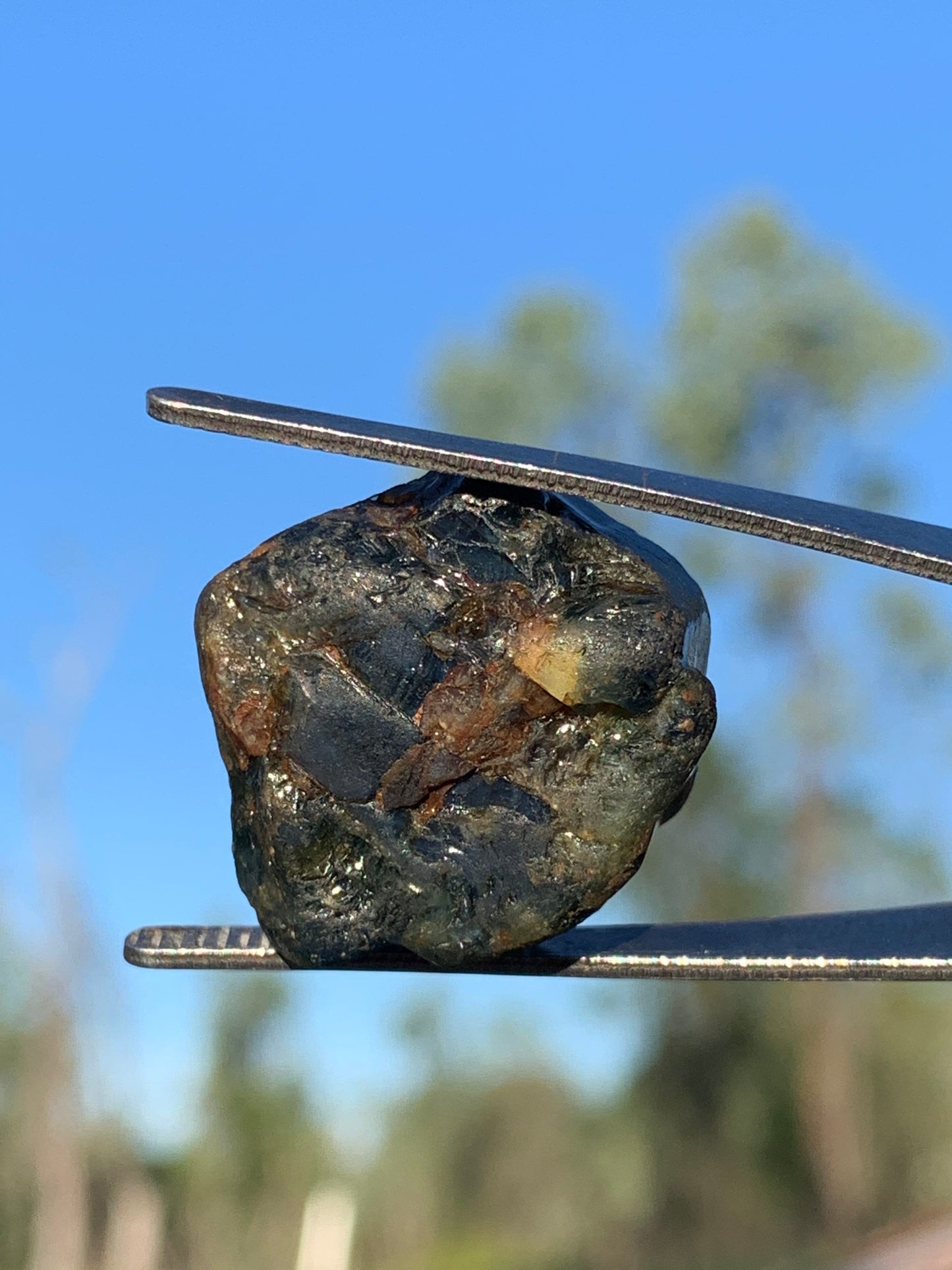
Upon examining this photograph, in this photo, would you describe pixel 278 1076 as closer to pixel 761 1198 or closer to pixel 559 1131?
pixel 559 1131

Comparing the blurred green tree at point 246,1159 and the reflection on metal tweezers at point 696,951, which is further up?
the reflection on metal tweezers at point 696,951

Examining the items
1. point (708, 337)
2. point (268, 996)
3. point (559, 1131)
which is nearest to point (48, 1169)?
point (268, 996)

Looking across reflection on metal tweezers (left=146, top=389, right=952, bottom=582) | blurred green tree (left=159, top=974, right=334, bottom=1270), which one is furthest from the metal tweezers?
blurred green tree (left=159, top=974, right=334, bottom=1270)

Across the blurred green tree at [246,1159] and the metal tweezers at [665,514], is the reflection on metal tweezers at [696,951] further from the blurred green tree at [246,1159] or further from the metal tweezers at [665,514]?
the blurred green tree at [246,1159]

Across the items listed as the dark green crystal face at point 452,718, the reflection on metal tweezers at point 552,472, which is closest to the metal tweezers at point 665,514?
the reflection on metal tweezers at point 552,472

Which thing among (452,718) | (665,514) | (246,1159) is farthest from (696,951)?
(246,1159)

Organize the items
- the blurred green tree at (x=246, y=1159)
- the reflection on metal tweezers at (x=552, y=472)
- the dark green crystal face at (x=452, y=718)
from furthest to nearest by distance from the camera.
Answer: the blurred green tree at (x=246, y=1159), the dark green crystal face at (x=452, y=718), the reflection on metal tweezers at (x=552, y=472)
